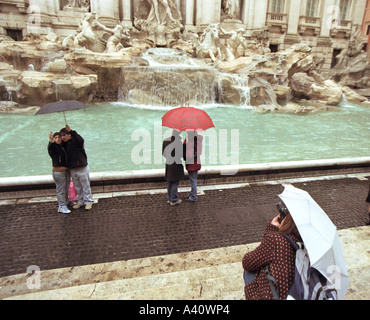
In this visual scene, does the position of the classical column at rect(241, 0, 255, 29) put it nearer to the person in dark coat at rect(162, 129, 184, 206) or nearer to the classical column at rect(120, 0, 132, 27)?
the classical column at rect(120, 0, 132, 27)

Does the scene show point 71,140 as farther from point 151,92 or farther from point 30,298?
point 151,92

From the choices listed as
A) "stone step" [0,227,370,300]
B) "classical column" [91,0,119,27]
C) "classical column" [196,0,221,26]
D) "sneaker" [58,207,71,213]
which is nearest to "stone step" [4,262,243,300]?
"stone step" [0,227,370,300]

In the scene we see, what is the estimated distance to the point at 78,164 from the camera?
3.73 m

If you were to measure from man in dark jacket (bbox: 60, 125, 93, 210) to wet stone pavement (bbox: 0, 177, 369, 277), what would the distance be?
6.6 inches

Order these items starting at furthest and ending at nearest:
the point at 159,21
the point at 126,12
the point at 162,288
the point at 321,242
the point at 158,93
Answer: the point at 126,12, the point at 159,21, the point at 158,93, the point at 162,288, the point at 321,242

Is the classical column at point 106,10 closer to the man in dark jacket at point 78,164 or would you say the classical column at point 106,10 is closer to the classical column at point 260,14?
the classical column at point 260,14

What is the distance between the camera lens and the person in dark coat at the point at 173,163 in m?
3.85

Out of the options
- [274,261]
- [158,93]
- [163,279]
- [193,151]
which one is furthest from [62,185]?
[158,93]

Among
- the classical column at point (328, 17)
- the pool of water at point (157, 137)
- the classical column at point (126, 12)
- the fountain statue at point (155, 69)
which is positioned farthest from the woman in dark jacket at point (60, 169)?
the classical column at point (328, 17)

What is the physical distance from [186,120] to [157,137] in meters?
4.80

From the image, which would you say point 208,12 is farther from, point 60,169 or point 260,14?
point 60,169

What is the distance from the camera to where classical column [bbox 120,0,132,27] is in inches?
772

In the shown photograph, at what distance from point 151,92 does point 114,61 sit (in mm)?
2649

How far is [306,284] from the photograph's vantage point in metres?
1.46
